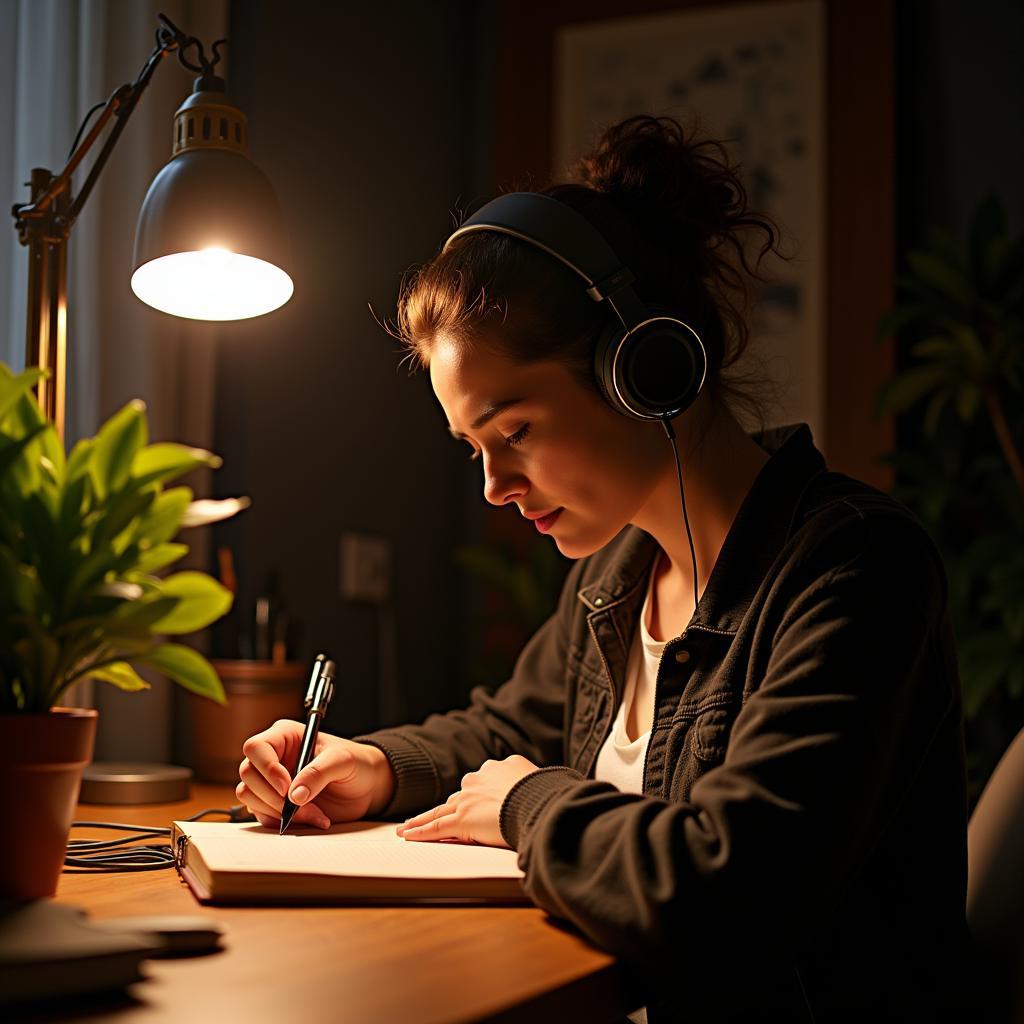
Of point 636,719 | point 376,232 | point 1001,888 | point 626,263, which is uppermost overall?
point 376,232

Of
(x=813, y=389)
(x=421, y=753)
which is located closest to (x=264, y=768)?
(x=421, y=753)

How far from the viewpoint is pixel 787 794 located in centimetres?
75

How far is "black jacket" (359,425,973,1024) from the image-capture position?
72cm

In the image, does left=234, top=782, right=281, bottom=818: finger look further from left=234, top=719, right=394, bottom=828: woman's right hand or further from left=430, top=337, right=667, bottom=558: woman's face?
left=430, top=337, right=667, bottom=558: woman's face

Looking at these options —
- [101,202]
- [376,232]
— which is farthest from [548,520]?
[376,232]

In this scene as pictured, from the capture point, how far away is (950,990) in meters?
0.91

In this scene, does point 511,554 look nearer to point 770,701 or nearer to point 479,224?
point 479,224

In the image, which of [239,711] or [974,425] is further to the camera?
[974,425]

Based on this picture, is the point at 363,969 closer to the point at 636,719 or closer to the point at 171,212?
the point at 636,719

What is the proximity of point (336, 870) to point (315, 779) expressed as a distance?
213 mm

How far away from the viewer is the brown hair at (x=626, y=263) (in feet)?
3.43

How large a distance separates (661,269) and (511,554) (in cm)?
143

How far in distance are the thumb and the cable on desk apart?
0.35ft

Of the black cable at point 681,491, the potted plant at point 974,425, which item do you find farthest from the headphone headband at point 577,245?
the potted plant at point 974,425
